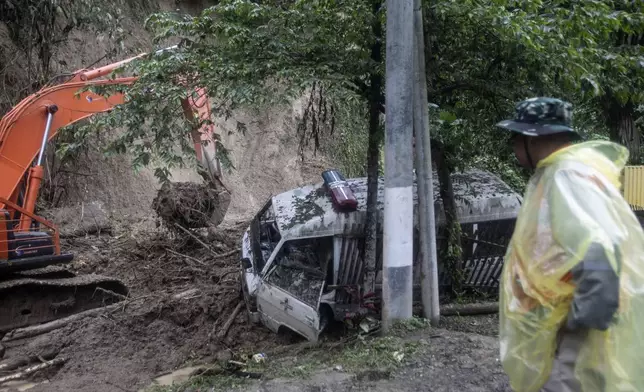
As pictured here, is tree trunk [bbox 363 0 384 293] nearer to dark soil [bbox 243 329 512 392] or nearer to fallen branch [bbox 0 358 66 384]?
dark soil [bbox 243 329 512 392]

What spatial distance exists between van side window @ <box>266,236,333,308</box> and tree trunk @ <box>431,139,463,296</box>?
4.60 ft

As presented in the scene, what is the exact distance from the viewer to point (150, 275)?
10305mm

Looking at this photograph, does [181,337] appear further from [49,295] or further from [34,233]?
[34,233]

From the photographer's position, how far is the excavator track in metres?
8.29

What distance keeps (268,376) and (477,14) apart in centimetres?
393

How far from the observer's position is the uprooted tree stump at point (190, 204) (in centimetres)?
1029

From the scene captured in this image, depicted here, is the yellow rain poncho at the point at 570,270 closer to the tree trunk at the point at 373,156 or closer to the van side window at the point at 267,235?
the tree trunk at the point at 373,156

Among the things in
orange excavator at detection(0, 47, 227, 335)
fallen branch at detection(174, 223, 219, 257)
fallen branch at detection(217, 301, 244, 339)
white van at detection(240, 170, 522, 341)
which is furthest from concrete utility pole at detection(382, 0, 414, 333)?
fallen branch at detection(174, 223, 219, 257)

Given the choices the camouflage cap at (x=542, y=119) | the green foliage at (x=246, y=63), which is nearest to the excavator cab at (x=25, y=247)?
the green foliage at (x=246, y=63)

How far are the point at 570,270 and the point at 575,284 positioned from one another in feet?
0.18

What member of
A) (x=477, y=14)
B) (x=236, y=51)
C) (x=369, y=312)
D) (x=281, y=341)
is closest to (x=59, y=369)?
(x=281, y=341)

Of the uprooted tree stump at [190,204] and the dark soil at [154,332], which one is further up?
the uprooted tree stump at [190,204]

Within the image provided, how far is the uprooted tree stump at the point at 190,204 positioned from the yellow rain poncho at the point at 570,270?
809 cm

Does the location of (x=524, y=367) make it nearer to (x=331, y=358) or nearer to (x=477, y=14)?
(x=331, y=358)
